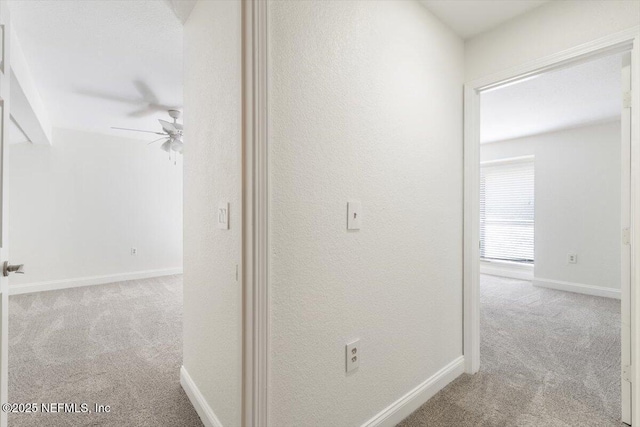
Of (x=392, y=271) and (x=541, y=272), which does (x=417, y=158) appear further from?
(x=541, y=272)

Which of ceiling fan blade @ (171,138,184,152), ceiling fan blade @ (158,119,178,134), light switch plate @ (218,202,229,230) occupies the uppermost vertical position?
ceiling fan blade @ (158,119,178,134)

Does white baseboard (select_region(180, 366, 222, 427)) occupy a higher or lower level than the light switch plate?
lower

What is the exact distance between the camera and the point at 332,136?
4.39ft

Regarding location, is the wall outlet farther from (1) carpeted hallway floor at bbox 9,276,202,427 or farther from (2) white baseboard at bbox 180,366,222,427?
(1) carpeted hallway floor at bbox 9,276,202,427

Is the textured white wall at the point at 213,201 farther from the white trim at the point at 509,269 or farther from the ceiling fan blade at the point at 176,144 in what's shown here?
the white trim at the point at 509,269

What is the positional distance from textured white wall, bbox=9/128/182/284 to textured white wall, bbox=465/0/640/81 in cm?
503

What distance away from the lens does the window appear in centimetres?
521

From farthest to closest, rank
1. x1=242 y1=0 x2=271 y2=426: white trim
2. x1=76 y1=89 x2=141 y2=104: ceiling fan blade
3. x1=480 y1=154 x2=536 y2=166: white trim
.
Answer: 1. x1=480 y1=154 x2=536 y2=166: white trim
2. x1=76 y1=89 x2=141 y2=104: ceiling fan blade
3. x1=242 y1=0 x2=271 y2=426: white trim

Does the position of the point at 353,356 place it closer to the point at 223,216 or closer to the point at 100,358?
the point at 223,216

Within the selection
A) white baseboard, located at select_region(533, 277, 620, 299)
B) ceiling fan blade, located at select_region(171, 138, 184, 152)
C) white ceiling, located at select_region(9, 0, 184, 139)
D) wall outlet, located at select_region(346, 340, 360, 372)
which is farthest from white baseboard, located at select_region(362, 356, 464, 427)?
ceiling fan blade, located at select_region(171, 138, 184, 152)

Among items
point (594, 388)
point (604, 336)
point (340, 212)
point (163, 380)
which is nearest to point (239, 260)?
point (340, 212)

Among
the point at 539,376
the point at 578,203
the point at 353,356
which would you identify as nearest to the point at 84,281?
the point at 353,356

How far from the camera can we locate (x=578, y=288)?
442cm

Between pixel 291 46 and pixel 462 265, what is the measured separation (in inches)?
70.1
